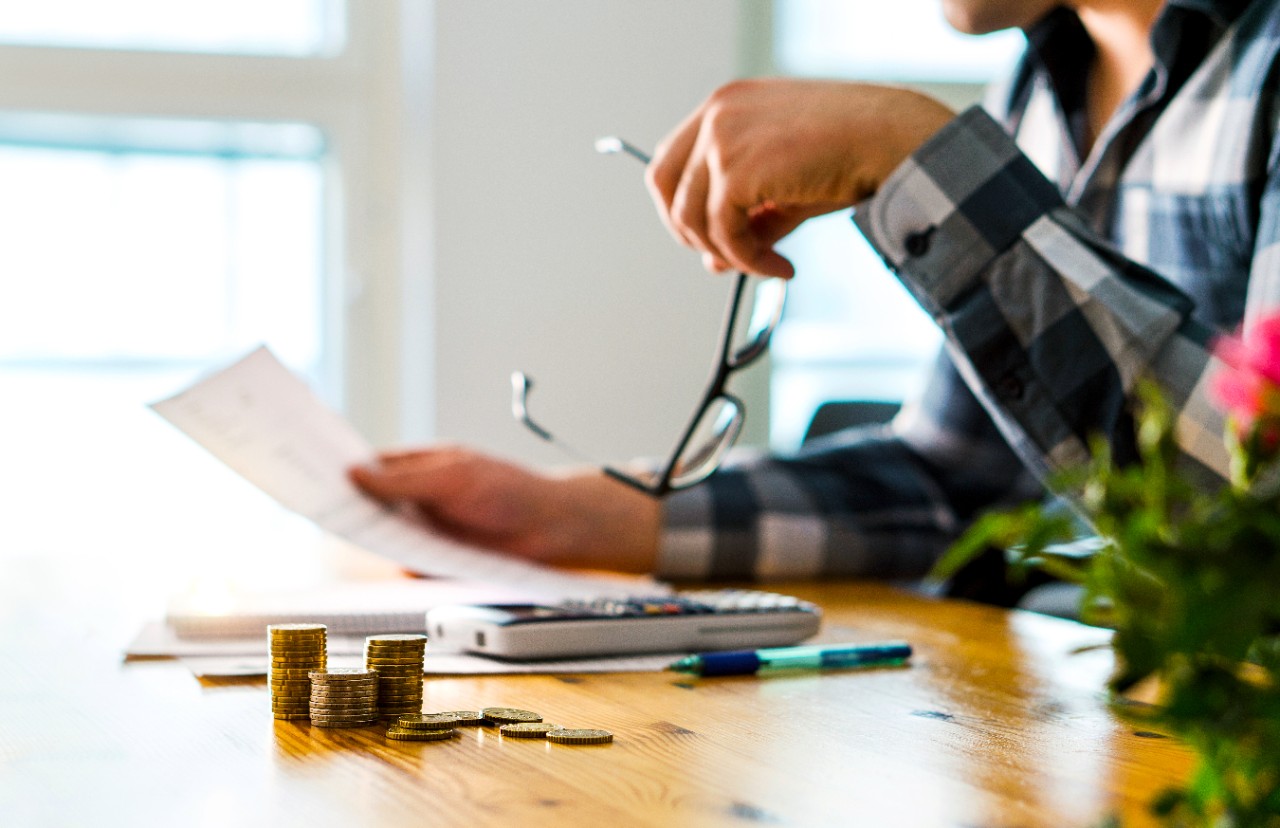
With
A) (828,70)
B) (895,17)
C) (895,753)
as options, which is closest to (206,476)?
(828,70)

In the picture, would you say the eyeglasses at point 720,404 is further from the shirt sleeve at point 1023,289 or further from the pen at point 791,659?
the pen at point 791,659

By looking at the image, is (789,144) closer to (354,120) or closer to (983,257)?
(983,257)

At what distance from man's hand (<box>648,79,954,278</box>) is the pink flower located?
24.3 inches

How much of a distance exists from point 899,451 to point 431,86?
1348 mm

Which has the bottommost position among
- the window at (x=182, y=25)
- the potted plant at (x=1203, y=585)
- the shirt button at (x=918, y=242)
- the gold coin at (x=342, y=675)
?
the gold coin at (x=342, y=675)

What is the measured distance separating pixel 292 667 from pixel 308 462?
463mm

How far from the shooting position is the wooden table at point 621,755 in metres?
0.41

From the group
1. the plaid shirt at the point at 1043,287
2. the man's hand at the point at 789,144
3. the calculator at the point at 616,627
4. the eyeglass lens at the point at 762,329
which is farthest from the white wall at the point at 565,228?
the calculator at the point at 616,627

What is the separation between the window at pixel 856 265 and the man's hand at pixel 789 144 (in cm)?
189

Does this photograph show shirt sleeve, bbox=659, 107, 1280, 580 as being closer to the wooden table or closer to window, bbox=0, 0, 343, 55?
the wooden table

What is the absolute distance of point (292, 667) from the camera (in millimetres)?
538

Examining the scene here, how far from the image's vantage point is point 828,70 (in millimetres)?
2793

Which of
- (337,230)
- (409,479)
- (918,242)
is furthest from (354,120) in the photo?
(918,242)

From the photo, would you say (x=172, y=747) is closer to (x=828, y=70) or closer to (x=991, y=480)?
(x=991, y=480)
